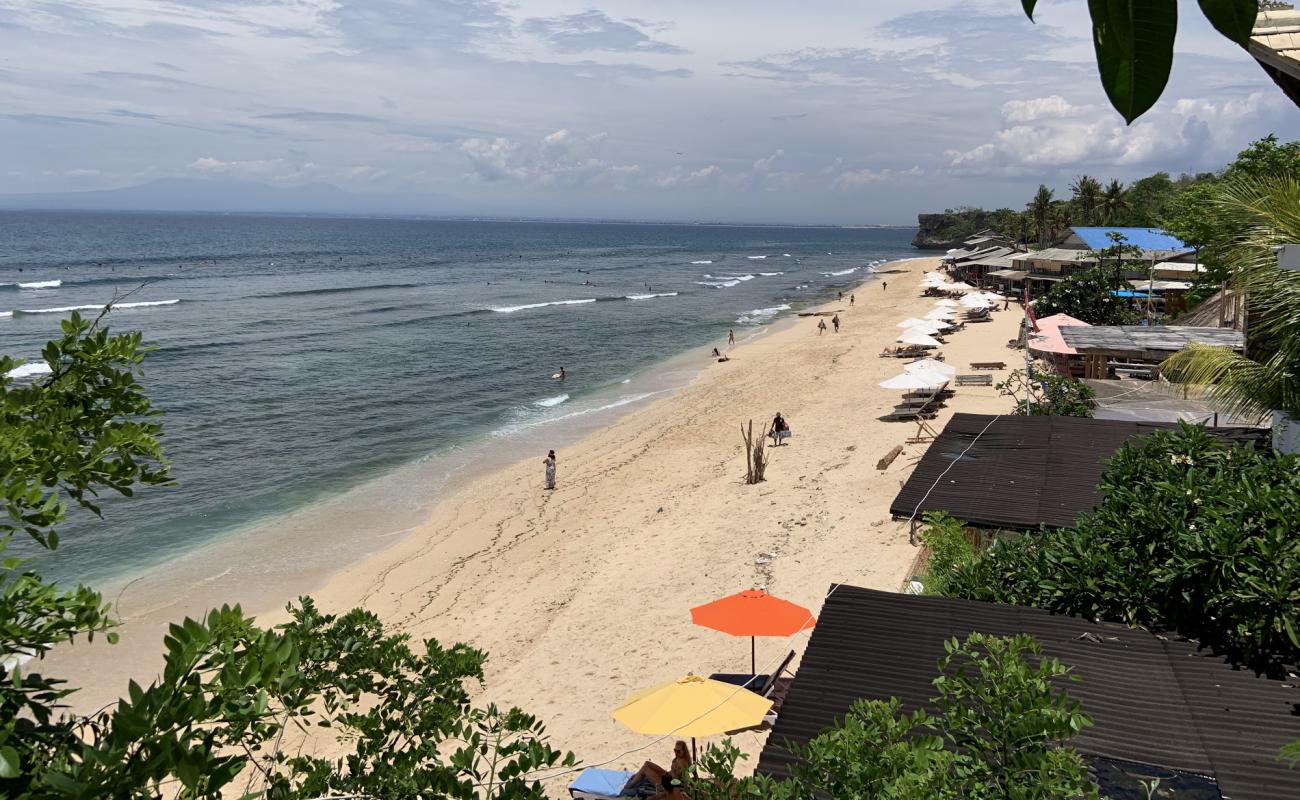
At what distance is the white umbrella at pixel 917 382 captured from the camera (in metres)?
21.7

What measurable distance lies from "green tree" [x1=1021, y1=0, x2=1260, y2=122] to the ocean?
3.01 metres

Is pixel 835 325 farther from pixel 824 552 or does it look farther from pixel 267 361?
pixel 824 552

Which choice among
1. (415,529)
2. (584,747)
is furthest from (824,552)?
(415,529)

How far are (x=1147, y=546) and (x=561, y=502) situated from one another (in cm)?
1447

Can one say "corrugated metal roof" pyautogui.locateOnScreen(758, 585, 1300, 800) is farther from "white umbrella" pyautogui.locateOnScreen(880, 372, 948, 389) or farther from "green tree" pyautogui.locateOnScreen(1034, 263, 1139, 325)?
"green tree" pyautogui.locateOnScreen(1034, 263, 1139, 325)

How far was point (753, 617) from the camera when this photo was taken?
31.8 ft

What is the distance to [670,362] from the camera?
126 ft

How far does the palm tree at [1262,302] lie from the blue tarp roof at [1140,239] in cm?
2768

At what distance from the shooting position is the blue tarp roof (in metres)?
34.6

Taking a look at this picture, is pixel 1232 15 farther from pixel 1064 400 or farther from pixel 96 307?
pixel 96 307

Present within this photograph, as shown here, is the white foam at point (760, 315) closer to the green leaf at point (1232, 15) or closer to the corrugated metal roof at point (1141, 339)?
the corrugated metal roof at point (1141, 339)

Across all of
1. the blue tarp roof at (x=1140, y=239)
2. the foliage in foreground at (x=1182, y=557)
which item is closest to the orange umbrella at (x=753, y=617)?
the foliage in foreground at (x=1182, y=557)

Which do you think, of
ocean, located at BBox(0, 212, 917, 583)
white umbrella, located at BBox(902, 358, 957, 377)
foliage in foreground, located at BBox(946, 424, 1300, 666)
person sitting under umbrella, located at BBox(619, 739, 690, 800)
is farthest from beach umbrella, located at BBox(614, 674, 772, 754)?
white umbrella, located at BBox(902, 358, 957, 377)

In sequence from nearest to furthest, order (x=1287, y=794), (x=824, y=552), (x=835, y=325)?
(x=1287, y=794) < (x=824, y=552) < (x=835, y=325)
